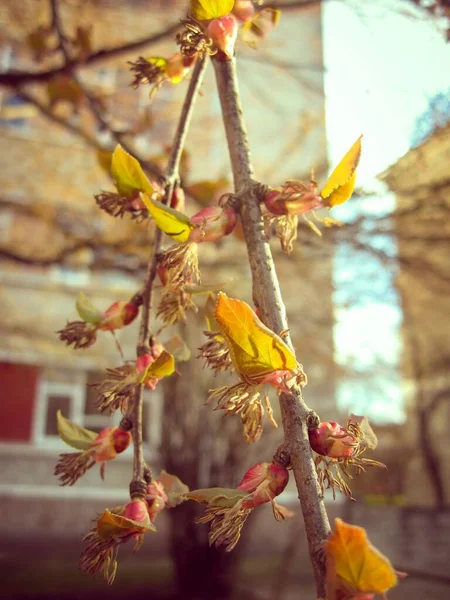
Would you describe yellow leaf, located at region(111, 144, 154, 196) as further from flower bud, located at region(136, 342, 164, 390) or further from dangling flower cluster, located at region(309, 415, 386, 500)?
dangling flower cluster, located at region(309, 415, 386, 500)

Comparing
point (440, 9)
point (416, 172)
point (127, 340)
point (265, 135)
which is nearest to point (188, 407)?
point (127, 340)

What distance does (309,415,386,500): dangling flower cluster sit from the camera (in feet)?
1.32

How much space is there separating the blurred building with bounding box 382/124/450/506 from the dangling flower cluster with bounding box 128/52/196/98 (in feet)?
2.48

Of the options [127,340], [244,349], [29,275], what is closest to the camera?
[244,349]

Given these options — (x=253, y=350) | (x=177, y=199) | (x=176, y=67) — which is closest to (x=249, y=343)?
(x=253, y=350)

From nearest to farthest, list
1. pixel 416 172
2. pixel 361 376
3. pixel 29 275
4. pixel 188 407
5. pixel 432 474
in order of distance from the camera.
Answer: pixel 416 172 < pixel 188 407 < pixel 361 376 < pixel 29 275 < pixel 432 474

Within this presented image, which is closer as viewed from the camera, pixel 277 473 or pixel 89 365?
pixel 277 473

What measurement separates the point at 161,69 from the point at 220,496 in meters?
0.56

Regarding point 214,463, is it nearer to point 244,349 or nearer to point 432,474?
point 244,349

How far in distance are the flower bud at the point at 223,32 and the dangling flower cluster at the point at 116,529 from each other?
A: 16.9 inches

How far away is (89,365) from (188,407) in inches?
97.0

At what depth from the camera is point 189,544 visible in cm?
371

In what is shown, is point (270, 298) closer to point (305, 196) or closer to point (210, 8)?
point (305, 196)

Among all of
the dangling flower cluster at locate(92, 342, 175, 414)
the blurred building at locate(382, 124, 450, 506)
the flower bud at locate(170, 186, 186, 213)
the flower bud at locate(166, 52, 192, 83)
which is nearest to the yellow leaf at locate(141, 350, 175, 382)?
the dangling flower cluster at locate(92, 342, 175, 414)
